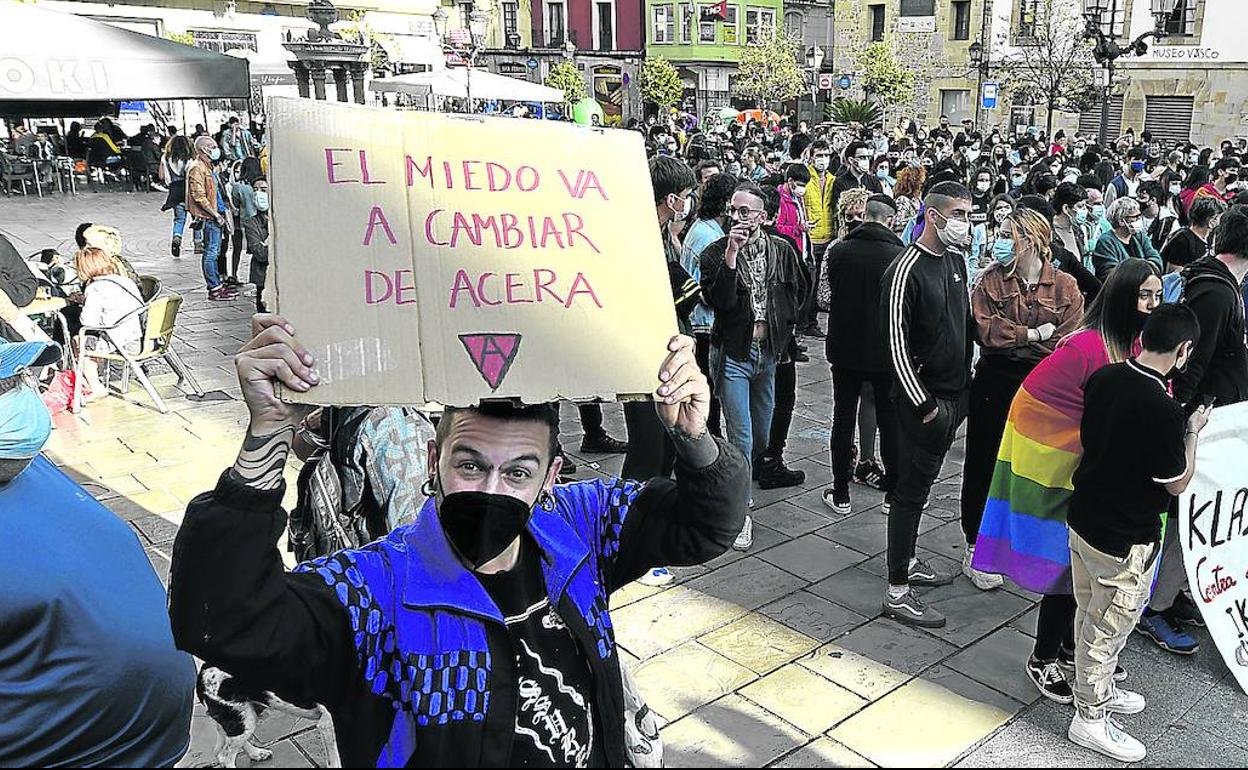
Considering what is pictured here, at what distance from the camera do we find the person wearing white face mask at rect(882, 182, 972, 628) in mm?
4336

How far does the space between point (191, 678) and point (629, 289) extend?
1.73 meters

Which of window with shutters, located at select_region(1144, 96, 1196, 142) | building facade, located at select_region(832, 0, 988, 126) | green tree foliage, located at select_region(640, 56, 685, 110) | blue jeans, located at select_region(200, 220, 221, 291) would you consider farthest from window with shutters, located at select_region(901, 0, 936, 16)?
blue jeans, located at select_region(200, 220, 221, 291)

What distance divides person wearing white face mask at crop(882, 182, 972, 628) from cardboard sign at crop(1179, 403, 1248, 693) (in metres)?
1.01

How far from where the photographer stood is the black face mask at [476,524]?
173 cm

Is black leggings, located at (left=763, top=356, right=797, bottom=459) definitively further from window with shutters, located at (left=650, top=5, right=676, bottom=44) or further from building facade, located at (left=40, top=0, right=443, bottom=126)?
window with shutters, located at (left=650, top=5, right=676, bottom=44)

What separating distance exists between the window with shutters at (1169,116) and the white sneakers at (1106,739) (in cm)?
3550

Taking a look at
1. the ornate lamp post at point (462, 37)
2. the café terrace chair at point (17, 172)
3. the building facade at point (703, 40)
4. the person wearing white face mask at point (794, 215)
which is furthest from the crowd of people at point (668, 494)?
the building facade at point (703, 40)

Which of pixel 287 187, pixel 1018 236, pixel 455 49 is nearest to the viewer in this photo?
pixel 287 187

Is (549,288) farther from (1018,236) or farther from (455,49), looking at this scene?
(455,49)

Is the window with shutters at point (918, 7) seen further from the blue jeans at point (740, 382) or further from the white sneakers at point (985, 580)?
the white sneakers at point (985, 580)

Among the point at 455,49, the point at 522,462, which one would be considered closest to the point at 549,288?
the point at 522,462

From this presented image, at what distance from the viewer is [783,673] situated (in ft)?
13.2

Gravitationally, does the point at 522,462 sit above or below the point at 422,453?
above

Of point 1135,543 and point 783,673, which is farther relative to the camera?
point 783,673
